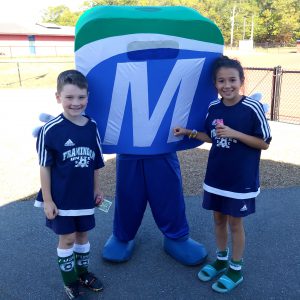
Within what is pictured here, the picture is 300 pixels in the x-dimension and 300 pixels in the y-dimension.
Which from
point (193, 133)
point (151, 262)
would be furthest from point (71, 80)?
point (151, 262)

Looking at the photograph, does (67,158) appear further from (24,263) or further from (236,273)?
(236,273)

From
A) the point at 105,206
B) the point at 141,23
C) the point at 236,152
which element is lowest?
the point at 105,206

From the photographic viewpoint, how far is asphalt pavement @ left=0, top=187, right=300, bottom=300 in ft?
7.80

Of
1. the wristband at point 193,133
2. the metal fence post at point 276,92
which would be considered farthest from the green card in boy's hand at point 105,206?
the metal fence post at point 276,92

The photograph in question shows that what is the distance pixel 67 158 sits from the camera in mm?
2035

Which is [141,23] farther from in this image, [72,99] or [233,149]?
[233,149]

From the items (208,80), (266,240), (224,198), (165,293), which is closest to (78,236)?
(165,293)

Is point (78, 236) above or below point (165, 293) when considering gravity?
above

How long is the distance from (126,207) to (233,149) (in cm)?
93

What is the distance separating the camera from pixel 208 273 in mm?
2496

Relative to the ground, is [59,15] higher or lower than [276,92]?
higher

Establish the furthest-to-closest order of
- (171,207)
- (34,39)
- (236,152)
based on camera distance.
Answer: (34,39)
(171,207)
(236,152)

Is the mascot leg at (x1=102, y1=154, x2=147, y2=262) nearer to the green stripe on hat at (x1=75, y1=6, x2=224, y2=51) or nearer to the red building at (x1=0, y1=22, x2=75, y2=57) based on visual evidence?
the green stripe on hat at (x1=75, y1=6, x2=224, y2=51)

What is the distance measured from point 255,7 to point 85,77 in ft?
244
